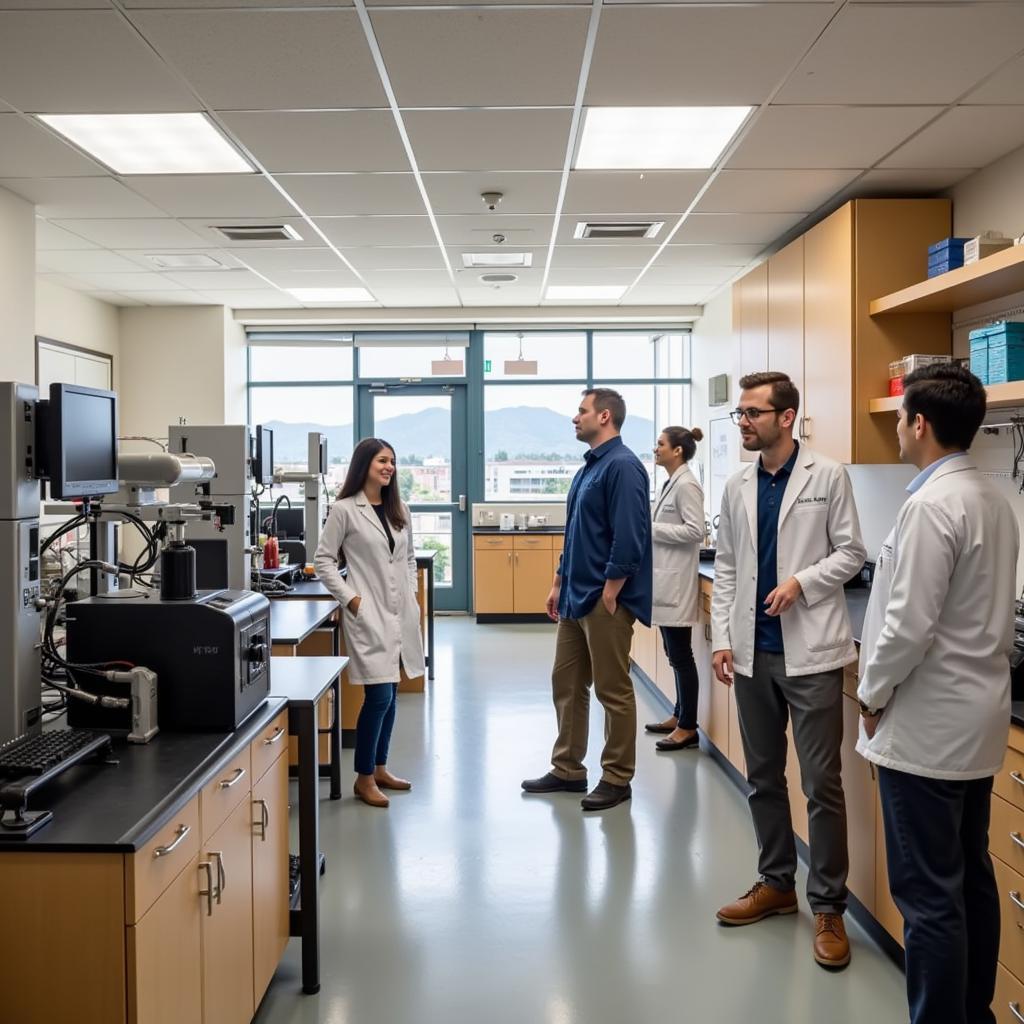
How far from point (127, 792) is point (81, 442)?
0.80m

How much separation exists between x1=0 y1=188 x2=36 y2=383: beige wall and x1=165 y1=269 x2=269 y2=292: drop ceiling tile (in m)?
1.63

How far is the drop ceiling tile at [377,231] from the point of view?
15.8 ft

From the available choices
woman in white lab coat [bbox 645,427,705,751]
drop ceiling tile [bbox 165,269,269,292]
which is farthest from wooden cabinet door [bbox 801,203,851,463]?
drop ceiling tile [bbox 165,269,269,292]

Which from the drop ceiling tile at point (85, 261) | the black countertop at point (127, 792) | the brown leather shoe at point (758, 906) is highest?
the drop ceiling tile at point (85, 261)

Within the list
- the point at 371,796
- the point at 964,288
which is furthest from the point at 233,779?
the point at 964,288

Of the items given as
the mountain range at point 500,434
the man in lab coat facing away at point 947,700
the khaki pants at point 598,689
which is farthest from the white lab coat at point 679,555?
the mountain range at point 500,434

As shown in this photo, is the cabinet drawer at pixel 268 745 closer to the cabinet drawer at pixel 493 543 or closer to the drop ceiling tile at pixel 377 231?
the drop ceiling tile at pixel 377 231

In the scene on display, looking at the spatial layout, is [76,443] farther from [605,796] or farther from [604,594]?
[605,796]

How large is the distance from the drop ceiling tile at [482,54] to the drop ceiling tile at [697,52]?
0.38ft

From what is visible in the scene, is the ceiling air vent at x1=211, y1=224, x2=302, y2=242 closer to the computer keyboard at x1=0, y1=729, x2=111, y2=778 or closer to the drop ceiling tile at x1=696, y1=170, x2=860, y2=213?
the drop ceiling tile at x1=696, y1=170, x2=860, y2=213

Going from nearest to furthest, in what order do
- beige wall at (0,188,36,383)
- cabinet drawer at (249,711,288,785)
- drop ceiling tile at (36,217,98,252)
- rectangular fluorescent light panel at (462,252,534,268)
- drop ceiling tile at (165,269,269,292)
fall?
1. cabinet drawer at (249,711,288,785)
2. beige wall at (0,188,36,383)
3. drop ceiling tile at (36,217,98,252)
4. rectangular fluorescent light panel at (462,252,534,268)
5. drop ceiling tile at (165,269,269,292)

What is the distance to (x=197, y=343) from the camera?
7.43 meters

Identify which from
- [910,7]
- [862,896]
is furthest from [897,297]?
[862,896]

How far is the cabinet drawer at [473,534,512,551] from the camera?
7.79 m
